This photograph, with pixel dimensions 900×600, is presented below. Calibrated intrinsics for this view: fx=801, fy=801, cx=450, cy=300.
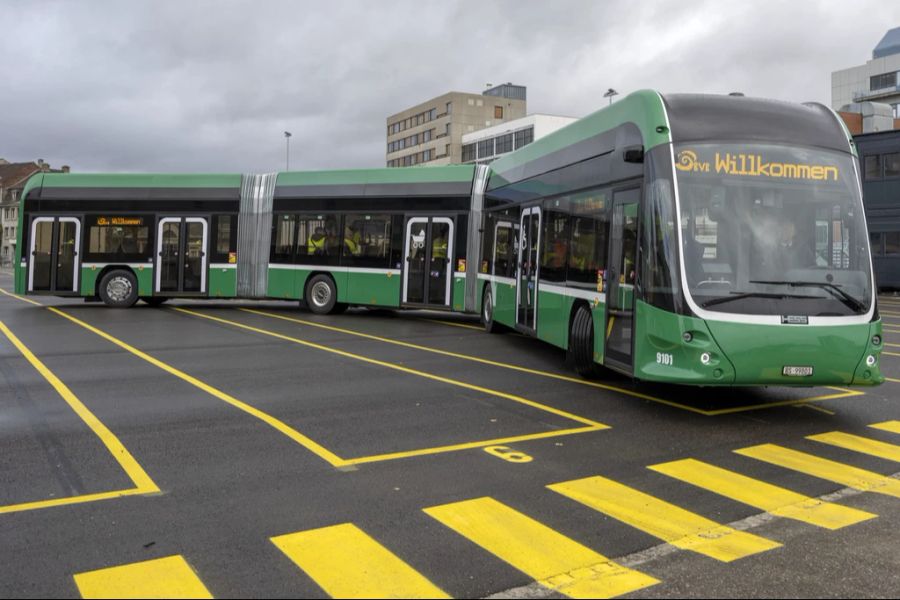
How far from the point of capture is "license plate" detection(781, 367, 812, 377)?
774 cm

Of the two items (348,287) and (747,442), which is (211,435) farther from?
(348,287)

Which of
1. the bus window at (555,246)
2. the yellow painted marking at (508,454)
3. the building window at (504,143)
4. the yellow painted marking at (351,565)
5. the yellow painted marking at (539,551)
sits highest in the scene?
the building window at (504,143)

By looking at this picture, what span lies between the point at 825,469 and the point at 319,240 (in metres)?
15.5

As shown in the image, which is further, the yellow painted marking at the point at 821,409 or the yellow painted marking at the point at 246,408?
the yellow painted marking at the point at 821,409

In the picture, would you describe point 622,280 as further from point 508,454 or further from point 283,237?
point 283,237

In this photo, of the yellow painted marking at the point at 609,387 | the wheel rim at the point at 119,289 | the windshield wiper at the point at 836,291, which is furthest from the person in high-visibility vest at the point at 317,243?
the windshield wiper at the point at 836,291

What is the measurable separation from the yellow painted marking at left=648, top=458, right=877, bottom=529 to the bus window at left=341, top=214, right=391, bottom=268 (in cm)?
1361

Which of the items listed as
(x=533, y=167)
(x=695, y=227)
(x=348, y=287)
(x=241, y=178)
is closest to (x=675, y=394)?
(x=695, y=227)

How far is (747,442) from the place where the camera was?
7562 mm

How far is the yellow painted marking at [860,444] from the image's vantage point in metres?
7.21

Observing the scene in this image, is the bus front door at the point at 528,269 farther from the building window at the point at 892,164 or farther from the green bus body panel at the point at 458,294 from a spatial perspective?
the building window at the point at 892,164

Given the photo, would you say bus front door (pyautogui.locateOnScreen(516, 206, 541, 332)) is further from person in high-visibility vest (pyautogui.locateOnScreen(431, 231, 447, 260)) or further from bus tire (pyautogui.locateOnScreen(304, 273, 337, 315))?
bus tire (pyautogui.locateOnScreen(304, 273, 337, 315))

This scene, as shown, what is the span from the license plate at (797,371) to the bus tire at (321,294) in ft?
46.6

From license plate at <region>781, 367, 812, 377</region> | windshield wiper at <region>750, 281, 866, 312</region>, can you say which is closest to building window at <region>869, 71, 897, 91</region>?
windshield wiper at <region>750, 281, 866, 312</region>
